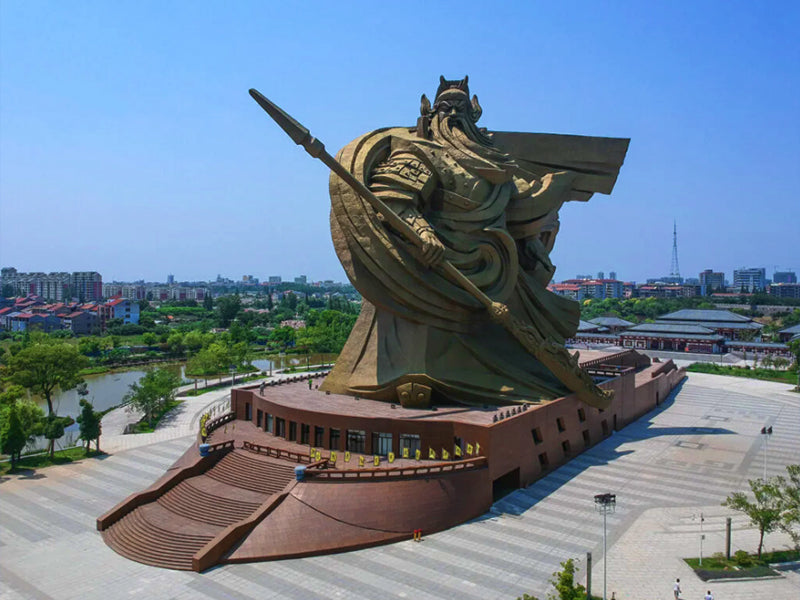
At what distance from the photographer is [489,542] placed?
19266 millimetres

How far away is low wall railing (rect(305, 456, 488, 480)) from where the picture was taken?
2025 centimetres

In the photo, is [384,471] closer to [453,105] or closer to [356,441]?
[356,441]

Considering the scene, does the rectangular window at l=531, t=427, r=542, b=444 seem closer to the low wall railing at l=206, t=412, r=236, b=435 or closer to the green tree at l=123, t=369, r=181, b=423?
the low wall railing at l=206, t=412, r=236, b=435

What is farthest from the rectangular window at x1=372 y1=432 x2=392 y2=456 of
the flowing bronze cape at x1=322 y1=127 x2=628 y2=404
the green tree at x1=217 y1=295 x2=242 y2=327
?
the green tree at x1=217 y1=295 x2=242 y2=327

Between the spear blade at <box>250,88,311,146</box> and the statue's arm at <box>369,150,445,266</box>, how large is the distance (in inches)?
194

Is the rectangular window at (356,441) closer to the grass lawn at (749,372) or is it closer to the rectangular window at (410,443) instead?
the rectangular window at (410,443)

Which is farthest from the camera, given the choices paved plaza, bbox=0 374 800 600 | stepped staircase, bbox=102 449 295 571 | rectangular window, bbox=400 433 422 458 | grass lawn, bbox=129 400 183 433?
grass lawn, bbox=129 400 183 433

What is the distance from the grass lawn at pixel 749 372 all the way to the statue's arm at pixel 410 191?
46162 millimetres

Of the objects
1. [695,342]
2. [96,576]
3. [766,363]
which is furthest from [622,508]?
[695,342]

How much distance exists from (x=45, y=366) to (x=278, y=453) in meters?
23.0

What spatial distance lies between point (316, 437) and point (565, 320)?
47.7ft

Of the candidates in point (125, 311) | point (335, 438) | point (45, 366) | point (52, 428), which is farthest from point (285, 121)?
point (125, 311)

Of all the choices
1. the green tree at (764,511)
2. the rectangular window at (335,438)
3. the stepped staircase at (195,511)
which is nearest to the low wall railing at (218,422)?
the stepped staircase at (195,511)

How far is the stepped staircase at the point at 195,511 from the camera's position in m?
18.7
